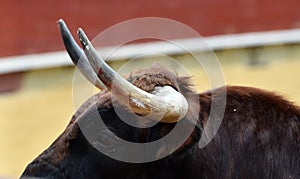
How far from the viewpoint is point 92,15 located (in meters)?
8.98

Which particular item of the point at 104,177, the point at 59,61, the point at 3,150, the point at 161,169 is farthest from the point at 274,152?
the point at 59,61

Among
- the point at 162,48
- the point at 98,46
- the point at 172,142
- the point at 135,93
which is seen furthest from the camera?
the point at 162,48

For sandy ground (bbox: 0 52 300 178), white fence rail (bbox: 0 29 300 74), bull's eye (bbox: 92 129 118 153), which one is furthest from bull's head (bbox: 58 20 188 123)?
white fence rail (bbox: 0 29 300 74)

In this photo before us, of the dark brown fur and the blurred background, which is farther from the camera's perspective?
the blurred background

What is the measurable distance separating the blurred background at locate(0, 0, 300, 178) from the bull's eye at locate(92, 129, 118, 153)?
13.9 ft

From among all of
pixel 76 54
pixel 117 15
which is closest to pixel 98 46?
pixel 117 15

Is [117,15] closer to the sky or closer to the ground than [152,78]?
closer to the ground

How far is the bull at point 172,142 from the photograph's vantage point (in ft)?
10.3

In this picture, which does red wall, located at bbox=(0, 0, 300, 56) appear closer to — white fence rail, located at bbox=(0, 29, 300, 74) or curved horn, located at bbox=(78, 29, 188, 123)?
white fence rail, located at bbox=(0, 29, 300, 74)

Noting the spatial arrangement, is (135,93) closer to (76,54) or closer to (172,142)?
(172,142)

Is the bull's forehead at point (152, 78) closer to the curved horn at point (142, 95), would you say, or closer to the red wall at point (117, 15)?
the curved horn at point (142, 95)

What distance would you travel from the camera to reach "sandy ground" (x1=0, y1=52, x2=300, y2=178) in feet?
25.4

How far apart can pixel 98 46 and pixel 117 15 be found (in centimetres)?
53

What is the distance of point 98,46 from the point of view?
342 inches
